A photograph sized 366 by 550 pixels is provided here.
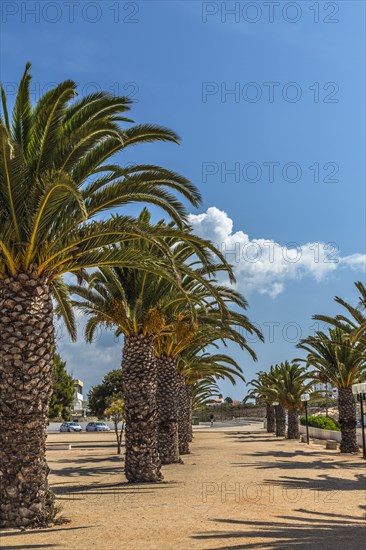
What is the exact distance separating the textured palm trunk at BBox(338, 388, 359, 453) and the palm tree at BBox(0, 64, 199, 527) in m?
23.1

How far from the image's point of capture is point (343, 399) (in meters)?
31.7

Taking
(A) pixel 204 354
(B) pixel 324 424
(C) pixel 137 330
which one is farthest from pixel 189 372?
(B) pixel 324 424

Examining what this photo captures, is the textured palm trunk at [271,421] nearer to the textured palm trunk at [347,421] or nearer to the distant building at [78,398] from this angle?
the textured palm trunk at [347,421]

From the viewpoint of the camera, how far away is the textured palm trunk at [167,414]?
22375mm

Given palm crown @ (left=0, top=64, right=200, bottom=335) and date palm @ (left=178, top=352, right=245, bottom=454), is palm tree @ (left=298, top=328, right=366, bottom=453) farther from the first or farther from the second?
palm crown @ (left=0, top=64, right=200, bottom=335)

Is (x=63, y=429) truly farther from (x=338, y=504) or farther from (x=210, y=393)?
(x=338, y=504)

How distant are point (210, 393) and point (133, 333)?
43697 mm

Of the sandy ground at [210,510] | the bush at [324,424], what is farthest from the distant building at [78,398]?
the sandy ground at [210,510]

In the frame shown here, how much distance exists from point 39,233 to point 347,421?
995 inches

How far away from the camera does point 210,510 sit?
40.1 ft

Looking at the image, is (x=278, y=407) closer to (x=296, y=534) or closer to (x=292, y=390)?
(x=292, y=390)

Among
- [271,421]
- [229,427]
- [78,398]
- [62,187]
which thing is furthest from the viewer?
[78,398]

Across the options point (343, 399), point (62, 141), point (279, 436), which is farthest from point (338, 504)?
point (279, 436)

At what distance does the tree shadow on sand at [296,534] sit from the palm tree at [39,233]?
11.3ft
